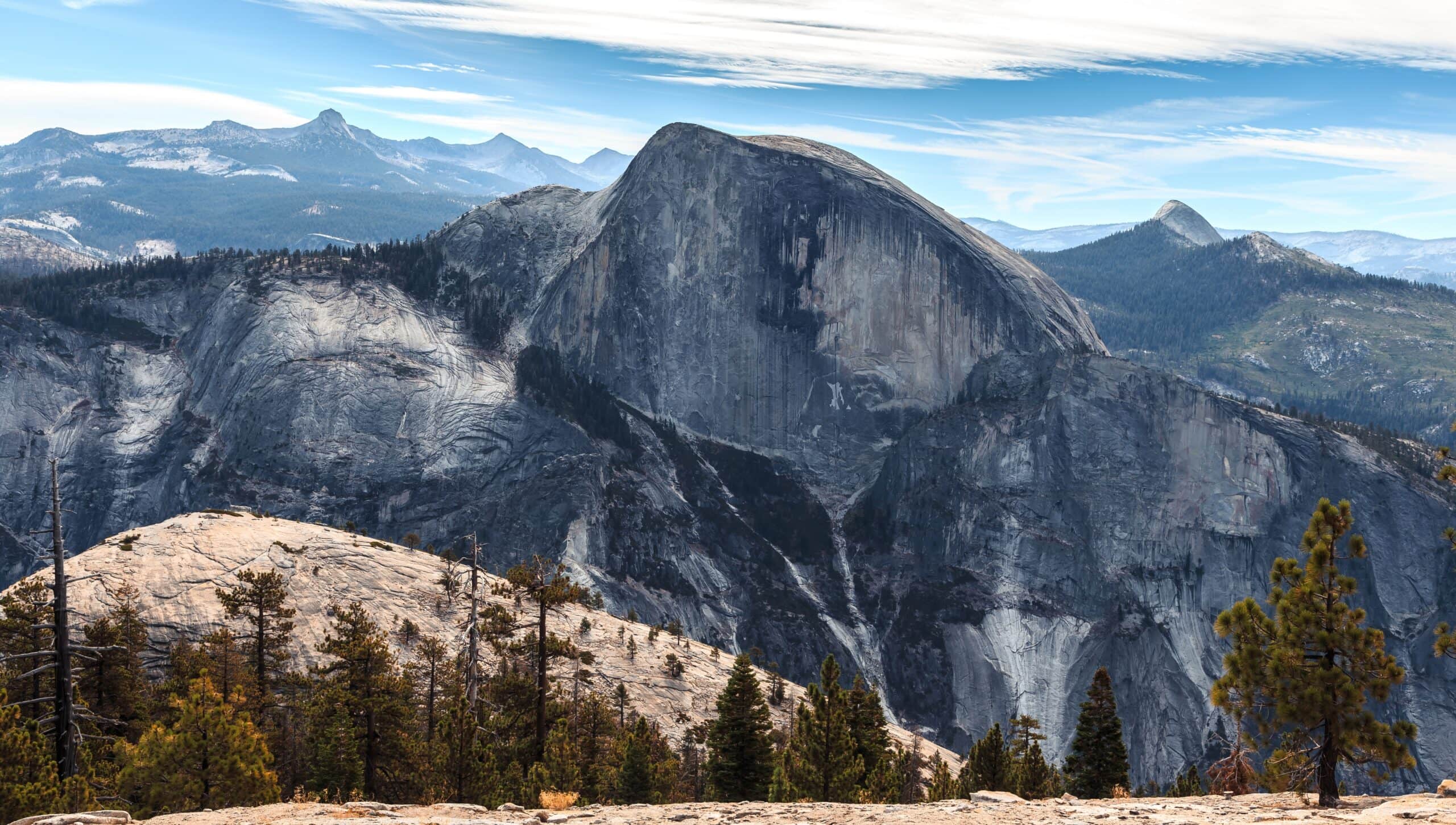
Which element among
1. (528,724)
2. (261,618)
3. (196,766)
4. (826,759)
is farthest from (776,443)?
(196,766)

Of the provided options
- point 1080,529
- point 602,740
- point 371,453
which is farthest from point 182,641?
point 1080,529

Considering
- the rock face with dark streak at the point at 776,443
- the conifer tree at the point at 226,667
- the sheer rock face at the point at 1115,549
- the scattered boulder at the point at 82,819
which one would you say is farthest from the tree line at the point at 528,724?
the rock face with dark streak at the point at 776,443

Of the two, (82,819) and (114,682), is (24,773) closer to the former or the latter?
(82,819)

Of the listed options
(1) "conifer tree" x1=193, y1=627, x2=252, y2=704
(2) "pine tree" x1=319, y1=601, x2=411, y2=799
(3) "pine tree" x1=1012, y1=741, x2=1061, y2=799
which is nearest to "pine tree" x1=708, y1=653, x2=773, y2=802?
(2) "pine tree" x1=319, y1=601, x2=411, y2=799

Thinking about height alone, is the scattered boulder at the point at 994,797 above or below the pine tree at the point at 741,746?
above

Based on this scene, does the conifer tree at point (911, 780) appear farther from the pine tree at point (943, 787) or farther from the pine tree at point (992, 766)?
the pine tree at point (992, 766)

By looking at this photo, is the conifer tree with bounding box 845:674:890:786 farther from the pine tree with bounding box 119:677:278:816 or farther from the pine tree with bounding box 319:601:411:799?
the pine tree with bounding box 119:677:278:816
